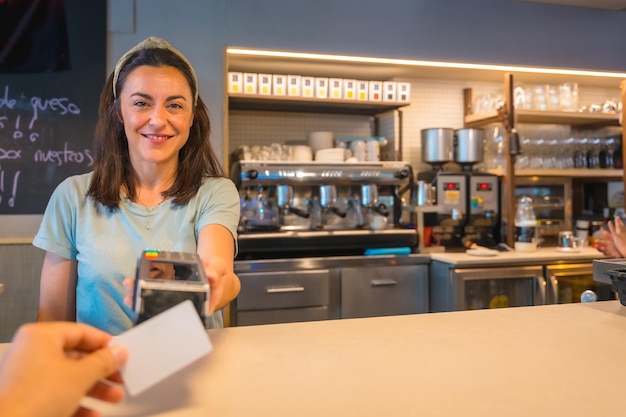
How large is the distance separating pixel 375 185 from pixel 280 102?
2.61ft

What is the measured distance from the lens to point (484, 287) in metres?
3.13

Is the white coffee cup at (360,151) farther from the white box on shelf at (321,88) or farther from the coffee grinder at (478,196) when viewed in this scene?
the coffee grinder at (478,196)

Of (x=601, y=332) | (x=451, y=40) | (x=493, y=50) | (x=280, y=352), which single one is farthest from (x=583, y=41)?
(x=280, y=352)

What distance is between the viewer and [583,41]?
3.70 meters

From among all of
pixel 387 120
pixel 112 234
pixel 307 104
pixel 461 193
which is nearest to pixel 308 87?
pixel 307 104

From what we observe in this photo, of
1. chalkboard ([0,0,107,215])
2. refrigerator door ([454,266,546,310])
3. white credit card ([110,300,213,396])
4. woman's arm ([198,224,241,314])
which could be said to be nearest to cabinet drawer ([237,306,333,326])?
refrigerator door ([454,266,546,310])

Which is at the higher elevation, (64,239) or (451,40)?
(451,40)

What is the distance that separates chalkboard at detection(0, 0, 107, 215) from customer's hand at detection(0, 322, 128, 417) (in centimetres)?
247

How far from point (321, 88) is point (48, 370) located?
2905 millimetres

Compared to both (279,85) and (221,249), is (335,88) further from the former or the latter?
(221,249)

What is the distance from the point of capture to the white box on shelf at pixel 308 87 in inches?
127

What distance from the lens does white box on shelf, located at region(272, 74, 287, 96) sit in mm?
3170

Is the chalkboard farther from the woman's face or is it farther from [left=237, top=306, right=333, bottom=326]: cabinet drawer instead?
the woman's face

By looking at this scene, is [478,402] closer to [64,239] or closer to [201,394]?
[201,394]
